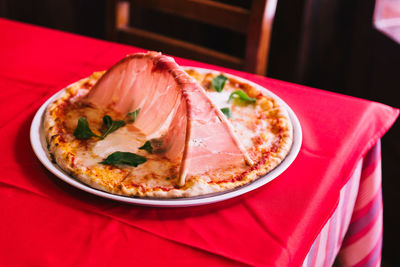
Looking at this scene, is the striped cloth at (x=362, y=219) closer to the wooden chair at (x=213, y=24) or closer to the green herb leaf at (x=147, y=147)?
the green herb leaf at (x=147, y=147)

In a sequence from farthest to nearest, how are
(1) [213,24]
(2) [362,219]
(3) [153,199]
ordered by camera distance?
(1) [213,24] → (2) [362,219] → (3) [153,199]

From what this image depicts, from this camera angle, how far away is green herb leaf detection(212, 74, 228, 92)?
108cm

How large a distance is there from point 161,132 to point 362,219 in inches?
21.5

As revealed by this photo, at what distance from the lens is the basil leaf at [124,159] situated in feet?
2.62

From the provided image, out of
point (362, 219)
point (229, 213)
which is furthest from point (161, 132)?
point (362, 219)

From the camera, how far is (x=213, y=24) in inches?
59.9

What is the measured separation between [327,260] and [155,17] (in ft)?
7.25

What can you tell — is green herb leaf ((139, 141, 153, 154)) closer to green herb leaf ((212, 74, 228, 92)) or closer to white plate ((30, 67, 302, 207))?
white plate ((30, 67, 302, 207))

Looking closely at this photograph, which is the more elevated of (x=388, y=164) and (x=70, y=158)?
(x=70, y=158)

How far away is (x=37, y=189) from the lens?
Answer: 0.76 meters

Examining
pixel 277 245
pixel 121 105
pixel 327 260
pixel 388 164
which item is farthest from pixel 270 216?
pixel 388 164

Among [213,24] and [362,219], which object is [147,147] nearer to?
[362,219]

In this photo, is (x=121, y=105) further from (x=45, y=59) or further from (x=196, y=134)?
(x=45, y=59)

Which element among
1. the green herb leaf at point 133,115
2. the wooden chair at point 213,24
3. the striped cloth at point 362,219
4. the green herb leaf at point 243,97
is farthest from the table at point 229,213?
the wooden chair at point 213,24
